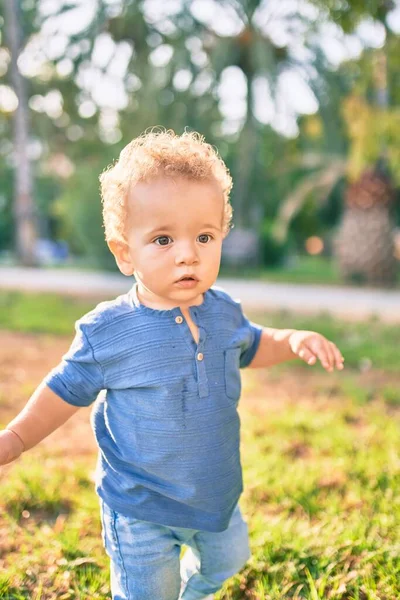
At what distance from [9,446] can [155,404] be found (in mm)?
365

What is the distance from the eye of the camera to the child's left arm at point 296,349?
180 centimetres

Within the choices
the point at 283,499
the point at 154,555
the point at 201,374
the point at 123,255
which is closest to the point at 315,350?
the point at 201,374

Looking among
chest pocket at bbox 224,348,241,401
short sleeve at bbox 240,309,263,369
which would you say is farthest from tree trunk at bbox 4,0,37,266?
chest pocket at bbox 224,348,241,401

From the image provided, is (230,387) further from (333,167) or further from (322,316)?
(333,167)

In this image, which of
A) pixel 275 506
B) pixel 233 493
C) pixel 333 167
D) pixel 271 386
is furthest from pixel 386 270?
pixel 233 493

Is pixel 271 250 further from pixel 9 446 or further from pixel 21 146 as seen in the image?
pixel 9 446

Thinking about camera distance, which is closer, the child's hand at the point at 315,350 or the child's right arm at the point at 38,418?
the child's right arm at the point at 38,418

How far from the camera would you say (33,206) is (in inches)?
553

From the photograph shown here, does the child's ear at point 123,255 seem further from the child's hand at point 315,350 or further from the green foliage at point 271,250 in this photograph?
the green foliage at point 271,250

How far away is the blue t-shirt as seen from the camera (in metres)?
1.67

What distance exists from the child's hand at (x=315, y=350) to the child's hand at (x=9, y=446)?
0.77 m

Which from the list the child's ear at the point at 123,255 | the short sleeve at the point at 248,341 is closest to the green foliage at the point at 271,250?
the short sleeve at the point at 248,341

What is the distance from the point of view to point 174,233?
162 cm

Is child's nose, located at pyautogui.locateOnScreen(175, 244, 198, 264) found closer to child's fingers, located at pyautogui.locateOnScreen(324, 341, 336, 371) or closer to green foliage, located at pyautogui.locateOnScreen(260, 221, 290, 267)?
child's fingers, located at pyautogui.locateOnScreen(324, 341, 336, 371)
